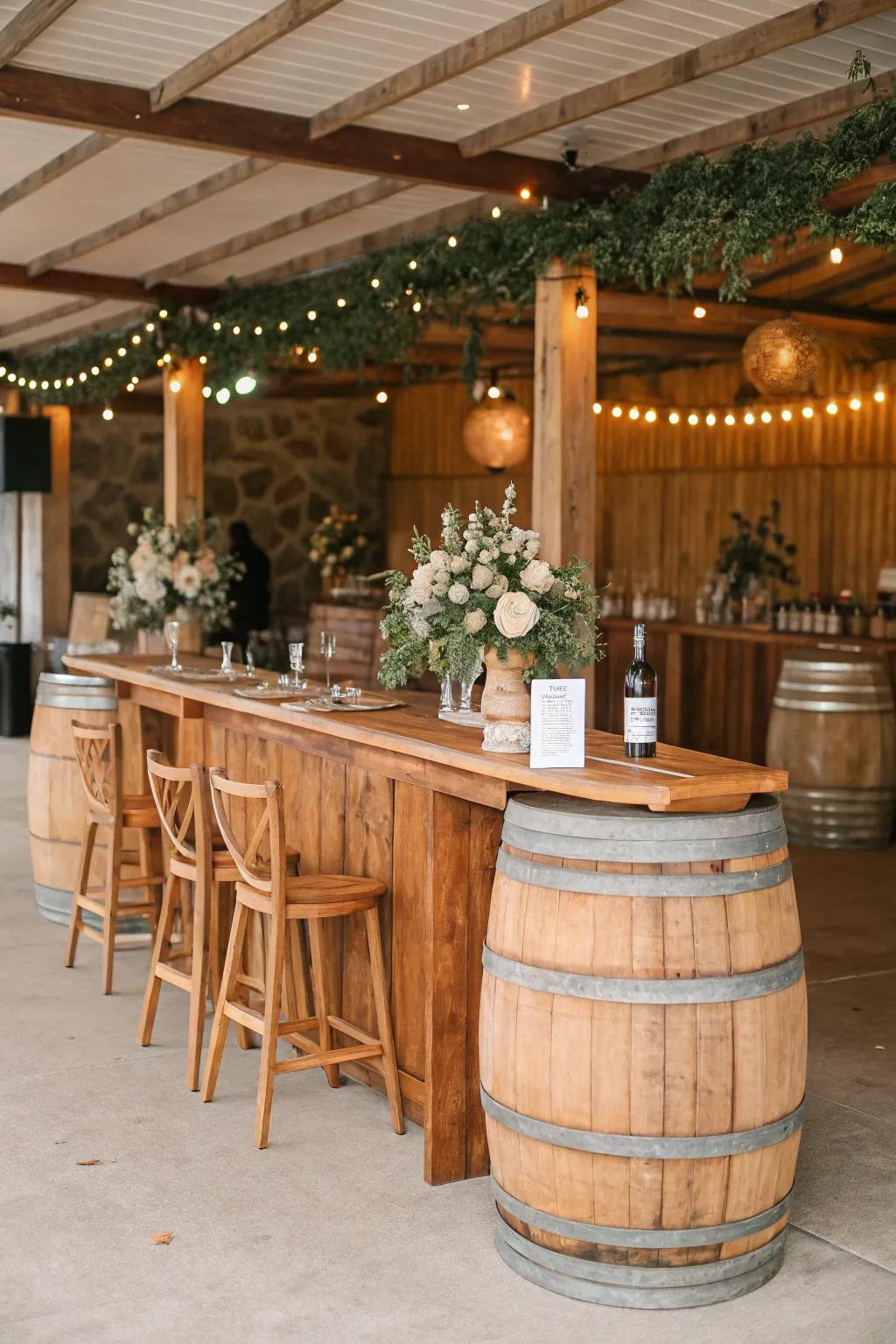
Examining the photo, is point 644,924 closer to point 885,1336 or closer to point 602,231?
point 885,1336

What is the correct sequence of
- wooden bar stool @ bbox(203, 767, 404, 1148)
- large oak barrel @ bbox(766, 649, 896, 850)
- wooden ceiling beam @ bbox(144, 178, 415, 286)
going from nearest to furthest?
wooden bar stool @ bbox(203, 767, 404, 1148)
wooden ceiling beam @ bbox(144, 178, 415, 286)
large oak barrel @ bbox(766, 649, 896, 850)

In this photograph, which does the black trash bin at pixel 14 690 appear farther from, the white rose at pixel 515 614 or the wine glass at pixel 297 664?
the white rose at pixel 515 614

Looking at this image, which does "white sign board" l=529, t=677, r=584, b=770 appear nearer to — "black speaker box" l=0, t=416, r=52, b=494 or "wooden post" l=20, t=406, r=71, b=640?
"black speaker box" l=0, t=416, r=52, b=494

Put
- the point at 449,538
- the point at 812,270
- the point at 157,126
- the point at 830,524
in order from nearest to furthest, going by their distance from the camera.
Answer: the point at 449,538 < the point at 157,126 < the point at 812,270 < the point at 830,524

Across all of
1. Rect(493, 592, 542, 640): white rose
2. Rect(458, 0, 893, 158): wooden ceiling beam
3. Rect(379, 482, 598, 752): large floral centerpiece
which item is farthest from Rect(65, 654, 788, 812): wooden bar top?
Rect(458, 0, 893, 158): wooden ceiling beam

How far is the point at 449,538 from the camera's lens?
3828mm

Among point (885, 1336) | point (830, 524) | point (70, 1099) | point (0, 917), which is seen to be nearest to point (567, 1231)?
point (885, 1336)

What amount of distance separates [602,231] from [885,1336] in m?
4.80

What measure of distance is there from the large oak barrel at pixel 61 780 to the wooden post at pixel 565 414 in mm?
2137

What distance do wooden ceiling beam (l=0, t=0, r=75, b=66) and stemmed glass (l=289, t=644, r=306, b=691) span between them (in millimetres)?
2058

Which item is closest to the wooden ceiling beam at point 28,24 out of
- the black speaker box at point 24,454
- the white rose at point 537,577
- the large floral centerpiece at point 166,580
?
the white rose at point 537,577

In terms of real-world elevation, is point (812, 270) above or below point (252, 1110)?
above

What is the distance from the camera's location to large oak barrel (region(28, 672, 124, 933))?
5844 millimetres

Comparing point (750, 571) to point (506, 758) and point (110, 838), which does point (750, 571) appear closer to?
point (110, 838)
